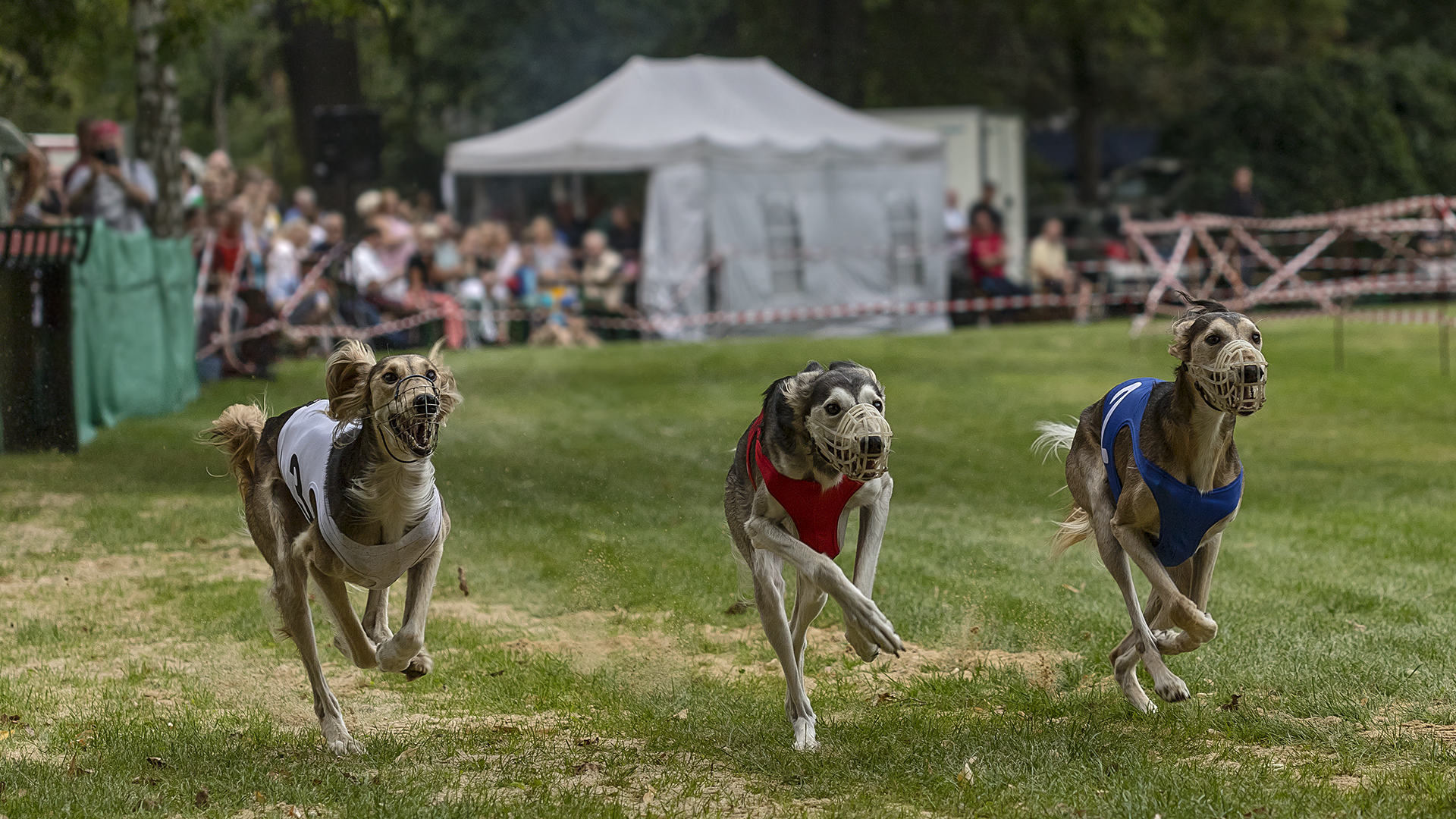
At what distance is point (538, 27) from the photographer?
40.4 meters

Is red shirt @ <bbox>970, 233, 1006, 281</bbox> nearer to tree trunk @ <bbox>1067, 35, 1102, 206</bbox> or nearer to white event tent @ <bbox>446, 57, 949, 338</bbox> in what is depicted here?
white event tent @ <bbox>446, 57, 949, 338</bbox>

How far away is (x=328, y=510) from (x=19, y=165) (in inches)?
424

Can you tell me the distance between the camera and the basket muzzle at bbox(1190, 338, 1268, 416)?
5.18m

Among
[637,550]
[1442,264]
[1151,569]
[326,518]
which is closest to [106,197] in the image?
[637,550]

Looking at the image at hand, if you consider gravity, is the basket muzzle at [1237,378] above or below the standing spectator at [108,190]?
below

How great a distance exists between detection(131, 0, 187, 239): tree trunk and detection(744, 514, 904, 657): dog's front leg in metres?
14.0

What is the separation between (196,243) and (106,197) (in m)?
2.37

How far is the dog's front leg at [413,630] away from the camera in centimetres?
546

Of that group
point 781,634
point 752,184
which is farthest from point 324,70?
point 781,634

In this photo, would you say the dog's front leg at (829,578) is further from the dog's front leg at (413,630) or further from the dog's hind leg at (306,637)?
the dog's hind leg at (306,637)

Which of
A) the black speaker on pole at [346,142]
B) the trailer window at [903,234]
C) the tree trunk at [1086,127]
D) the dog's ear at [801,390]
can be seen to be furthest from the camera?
the tree trunk at [1086,127]

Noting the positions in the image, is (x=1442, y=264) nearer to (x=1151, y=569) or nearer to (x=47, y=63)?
(x=47, y=63)

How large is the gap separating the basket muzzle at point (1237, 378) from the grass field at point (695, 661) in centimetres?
116

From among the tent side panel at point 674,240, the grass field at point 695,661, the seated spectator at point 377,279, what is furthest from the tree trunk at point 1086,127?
the grass field at point 695,661
